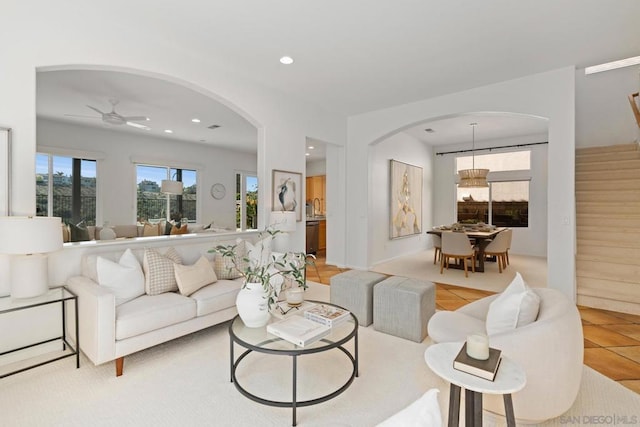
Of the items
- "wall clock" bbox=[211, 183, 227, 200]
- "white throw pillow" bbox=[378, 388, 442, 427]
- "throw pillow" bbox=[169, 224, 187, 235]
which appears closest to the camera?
"white throw pillow" bbox=[378, 388, 442, 427]

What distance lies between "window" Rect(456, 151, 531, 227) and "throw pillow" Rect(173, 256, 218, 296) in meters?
6.50

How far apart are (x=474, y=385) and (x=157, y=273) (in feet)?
8.55

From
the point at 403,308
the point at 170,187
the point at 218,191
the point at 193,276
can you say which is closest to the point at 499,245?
the point at 403,308

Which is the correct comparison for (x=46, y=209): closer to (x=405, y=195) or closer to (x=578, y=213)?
(x=405, y=195)

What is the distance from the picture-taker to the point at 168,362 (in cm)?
244

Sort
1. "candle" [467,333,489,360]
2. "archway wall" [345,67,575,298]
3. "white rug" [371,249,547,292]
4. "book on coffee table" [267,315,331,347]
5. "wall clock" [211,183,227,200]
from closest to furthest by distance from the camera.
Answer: "candle" [467,333,489,360] → "book on coffee table" [267,315,331,347] → "archway wall" [345,67,575,298] → "white rug" [371,249,547,292] → "wall clock" [211,183,227,200]

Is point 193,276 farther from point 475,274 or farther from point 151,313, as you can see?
point 475,274

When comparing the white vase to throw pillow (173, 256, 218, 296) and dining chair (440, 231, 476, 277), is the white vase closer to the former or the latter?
throw pillow (173, 256, 218, 296)

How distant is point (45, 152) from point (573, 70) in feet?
28.5

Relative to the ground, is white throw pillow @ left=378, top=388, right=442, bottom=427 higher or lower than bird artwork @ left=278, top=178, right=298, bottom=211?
lower

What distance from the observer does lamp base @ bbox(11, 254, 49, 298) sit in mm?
2215

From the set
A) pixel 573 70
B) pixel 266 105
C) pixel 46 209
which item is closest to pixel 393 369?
pixel 266 105

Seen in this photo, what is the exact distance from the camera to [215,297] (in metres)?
2.82

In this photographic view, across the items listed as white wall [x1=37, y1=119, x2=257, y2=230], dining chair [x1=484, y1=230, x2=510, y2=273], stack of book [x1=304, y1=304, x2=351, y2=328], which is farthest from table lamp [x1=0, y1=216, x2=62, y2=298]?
dining chair [x1=484, y1=230, x2=510, y2=273]
